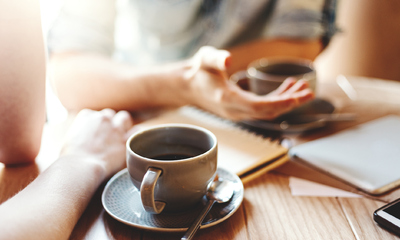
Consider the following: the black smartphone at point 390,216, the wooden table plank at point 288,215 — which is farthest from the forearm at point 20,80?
the black smartphone at point 390,216

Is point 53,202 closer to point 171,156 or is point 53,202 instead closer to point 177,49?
point 171,156

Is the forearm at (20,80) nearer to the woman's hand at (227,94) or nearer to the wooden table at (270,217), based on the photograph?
the wooden table at (270,217)

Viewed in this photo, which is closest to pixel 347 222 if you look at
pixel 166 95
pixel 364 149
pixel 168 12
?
pixel 364 149

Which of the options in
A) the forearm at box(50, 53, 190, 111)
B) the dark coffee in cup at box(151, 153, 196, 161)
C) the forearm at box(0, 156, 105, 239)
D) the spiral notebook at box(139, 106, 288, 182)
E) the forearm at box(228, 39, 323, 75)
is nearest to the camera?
the forearm at box(0, 156, 105, 239)

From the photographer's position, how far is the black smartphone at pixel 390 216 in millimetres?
389

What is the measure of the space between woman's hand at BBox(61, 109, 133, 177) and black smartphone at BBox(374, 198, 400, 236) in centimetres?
37

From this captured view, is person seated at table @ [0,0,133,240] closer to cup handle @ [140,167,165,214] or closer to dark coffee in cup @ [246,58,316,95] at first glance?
cup handle @ [140,167,165,214]

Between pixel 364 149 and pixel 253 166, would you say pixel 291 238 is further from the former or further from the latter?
pixel 364 149

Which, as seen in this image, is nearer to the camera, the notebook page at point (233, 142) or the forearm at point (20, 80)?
the forearm at point (20, 80)

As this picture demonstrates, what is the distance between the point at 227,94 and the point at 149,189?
1.15 ft

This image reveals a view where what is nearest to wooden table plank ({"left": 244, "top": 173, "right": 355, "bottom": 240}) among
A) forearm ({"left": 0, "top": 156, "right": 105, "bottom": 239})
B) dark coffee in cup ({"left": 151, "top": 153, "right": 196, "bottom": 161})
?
dark coffee in cup ({"left": 151, "top": 153, "right": 196, "bottom": 161})

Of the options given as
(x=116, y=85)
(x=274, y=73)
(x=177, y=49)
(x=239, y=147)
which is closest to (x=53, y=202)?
(x=239, y=147)

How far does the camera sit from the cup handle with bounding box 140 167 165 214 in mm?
365

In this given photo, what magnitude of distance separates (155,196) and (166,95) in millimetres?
434
